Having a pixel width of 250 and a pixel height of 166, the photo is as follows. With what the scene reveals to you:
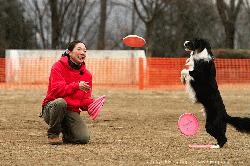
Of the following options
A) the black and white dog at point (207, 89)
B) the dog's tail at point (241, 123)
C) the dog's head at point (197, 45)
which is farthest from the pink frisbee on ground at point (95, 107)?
the dog's tail at point (241, 123)

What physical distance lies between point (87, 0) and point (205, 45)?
35.4 m

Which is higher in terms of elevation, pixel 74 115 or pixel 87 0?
pixel 87 0

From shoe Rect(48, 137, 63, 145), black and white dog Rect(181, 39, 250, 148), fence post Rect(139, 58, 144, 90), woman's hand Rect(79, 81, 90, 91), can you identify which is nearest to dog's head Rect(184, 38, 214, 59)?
black and white dog Rect(181, 39, 250, 148)

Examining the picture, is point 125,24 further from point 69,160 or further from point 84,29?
point 69,160

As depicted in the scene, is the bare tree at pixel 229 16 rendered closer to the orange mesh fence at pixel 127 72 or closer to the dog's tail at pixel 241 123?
the orange mesh fence at pixel 127 72

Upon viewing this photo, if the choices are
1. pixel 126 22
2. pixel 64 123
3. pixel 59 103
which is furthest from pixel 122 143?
pixel 126 22

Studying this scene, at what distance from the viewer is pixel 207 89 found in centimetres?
777

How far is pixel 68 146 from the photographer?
315 inches

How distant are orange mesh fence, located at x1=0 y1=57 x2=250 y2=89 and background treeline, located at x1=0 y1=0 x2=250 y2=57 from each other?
823 cm

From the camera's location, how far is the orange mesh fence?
2562 cm

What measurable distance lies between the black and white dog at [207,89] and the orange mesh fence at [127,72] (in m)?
16.9

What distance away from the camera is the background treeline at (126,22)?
125 ft

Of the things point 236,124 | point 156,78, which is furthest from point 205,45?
point 156,78

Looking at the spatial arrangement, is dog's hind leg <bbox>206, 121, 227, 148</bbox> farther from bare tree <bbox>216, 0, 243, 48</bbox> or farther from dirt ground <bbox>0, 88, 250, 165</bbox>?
bare tree <bbox>216, 0, 243, 48</bbox>
